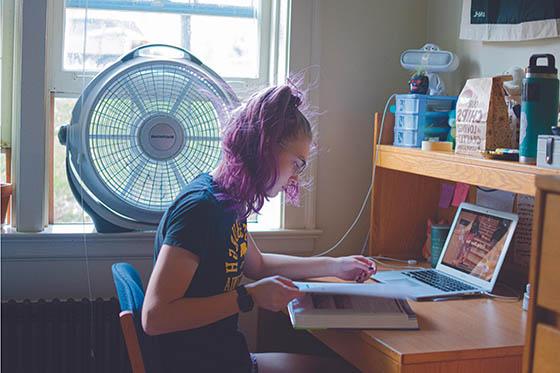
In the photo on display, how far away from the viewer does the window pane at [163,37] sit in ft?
8.14

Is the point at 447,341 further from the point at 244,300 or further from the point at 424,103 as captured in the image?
the point at 424,103

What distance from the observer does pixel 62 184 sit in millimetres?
2510

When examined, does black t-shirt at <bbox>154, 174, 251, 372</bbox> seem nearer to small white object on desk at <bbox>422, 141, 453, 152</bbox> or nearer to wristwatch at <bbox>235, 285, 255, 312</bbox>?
wristwatch at <bbox>235, 285, 255, 312</bbox>

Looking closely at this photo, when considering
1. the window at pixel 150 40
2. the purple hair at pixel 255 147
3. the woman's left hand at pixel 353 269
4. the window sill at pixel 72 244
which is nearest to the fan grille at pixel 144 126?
the window sill at pixel 72 244

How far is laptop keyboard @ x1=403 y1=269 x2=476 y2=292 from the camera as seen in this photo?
206 centimetres

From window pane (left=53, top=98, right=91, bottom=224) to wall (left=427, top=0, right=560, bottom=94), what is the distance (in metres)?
1.26

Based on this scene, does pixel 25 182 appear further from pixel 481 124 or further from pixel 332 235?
pixel 481 124

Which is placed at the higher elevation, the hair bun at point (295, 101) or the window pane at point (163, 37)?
the window pane at point (163, 37)

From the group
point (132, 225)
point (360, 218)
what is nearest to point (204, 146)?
point (132, 225)

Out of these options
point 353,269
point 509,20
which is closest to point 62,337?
point 353,269

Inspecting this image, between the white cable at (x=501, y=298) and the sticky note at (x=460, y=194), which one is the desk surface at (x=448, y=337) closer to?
the white cable at (x=501, y=298)

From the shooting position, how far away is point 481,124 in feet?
6.36

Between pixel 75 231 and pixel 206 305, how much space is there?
867 mm

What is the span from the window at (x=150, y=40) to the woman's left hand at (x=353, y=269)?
0.53 meters
